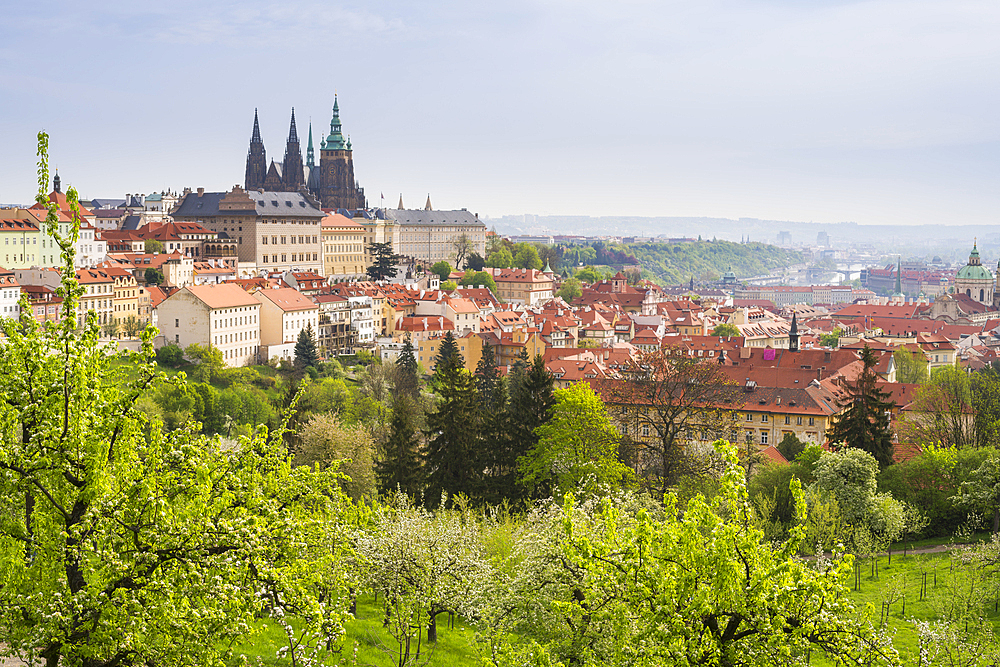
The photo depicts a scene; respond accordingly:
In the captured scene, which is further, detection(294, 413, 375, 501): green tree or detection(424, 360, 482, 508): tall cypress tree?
detection(294, 413, 375, 501): green tree

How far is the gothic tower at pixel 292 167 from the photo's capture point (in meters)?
164

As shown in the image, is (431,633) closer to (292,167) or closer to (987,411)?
(987,411)

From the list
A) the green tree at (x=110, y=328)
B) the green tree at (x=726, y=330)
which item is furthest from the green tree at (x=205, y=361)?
the green tree at (x=726, y=330)

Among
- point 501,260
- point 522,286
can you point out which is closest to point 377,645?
point 522,286

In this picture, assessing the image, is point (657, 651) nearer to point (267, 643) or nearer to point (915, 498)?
point (267, 643)

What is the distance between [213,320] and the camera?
8219cm

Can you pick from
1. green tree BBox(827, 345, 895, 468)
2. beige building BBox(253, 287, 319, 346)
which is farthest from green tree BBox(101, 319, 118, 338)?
green tree BBox(827, 345, 895, 468)

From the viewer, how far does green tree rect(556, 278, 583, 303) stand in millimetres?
139375

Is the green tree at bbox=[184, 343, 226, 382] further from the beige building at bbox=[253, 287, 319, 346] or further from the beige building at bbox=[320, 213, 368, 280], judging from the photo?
the beige building at bbox=[320, 213, 368, 280]

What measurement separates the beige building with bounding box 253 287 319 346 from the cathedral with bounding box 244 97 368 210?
7254cm

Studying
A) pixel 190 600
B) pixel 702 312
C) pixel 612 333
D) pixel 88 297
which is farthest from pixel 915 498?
pixel 702 312

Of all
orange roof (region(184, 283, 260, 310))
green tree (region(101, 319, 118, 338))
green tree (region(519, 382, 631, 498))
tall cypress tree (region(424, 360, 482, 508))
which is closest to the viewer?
green tree (region(519, 382, 631, 498))

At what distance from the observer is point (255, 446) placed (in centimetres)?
1330

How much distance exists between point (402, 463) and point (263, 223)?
298 feet
